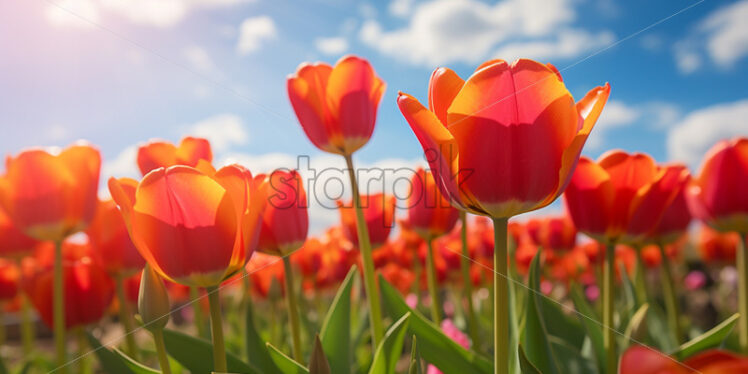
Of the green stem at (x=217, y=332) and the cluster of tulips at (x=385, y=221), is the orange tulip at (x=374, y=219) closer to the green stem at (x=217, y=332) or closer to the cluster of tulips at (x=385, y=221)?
the cluster of tulips at (x=385, y=221)

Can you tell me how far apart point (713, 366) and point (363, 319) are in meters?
1.82

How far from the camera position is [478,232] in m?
2.58

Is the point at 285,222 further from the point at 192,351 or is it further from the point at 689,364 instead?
the point at 689,364

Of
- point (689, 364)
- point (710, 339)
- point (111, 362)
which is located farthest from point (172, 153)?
point (710, 339)

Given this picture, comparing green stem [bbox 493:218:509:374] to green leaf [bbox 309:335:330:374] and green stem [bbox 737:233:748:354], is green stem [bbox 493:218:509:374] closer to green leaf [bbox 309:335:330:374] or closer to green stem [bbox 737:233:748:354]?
green leaf [bbox 309:335:330:374]

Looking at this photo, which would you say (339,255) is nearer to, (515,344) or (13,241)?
(13,241)

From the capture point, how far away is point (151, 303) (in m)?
0.75

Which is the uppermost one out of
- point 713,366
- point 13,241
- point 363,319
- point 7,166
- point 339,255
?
point 7,166

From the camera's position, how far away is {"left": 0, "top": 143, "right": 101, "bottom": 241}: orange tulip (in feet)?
4.18

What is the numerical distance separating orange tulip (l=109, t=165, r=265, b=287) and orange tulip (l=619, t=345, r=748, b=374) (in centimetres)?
58

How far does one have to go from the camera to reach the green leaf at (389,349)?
781mm

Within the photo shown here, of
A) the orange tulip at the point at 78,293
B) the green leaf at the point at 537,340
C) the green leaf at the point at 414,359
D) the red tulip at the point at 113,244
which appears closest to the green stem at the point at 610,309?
the green leaf at the point at 537,340

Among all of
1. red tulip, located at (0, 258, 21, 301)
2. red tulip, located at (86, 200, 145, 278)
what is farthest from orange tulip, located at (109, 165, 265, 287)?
red tulip, located at (0, 258, 21, 301)

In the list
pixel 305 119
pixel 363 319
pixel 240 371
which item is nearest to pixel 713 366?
pixel 240 371
